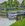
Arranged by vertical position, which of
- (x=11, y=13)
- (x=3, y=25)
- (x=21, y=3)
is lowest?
(x=3, y=25)

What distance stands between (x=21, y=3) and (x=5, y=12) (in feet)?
0.86

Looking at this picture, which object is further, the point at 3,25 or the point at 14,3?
the point at 14,3

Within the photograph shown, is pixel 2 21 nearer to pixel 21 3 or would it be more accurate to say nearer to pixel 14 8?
pixel 14 8

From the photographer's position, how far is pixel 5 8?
2.65 feet

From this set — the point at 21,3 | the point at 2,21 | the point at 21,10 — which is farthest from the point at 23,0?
the point at 2,21

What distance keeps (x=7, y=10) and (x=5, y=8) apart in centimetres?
4

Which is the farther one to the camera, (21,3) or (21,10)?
(21,3)

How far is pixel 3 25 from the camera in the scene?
0.66 meters

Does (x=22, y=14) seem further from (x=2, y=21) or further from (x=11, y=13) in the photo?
(x=2, y=21)

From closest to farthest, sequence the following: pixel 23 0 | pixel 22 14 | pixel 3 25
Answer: pixel 3 25, pixel 22 14, pixel 23 0

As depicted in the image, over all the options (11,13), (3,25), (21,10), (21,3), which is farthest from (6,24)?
(21,3)

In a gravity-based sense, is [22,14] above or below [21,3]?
below

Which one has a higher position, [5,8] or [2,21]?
[5,8]

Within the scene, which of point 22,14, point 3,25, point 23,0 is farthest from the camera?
point 23,0
